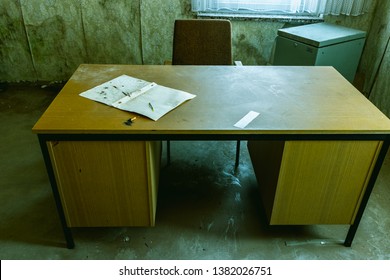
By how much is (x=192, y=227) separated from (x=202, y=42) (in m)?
1.21

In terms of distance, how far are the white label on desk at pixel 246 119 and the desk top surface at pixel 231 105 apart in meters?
0.02

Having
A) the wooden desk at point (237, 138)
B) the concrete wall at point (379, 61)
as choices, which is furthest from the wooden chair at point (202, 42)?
the concrete wall at point (379, 61)

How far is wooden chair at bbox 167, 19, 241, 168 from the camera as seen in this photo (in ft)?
6.90

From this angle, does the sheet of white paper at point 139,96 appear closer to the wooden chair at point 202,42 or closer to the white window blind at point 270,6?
the wooden chair at point 202,42

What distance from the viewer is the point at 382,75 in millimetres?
2695

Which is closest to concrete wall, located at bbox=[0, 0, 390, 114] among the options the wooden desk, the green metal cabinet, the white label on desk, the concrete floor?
the green metal cabinet

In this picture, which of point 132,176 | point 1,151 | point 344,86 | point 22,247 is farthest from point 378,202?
point 1,151

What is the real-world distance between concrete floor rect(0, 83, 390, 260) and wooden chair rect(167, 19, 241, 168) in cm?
72

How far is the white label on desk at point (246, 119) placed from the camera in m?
1.30

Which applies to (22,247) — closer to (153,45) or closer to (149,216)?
(149,216)

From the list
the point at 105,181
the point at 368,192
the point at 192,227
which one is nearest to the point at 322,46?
the point at 368,192

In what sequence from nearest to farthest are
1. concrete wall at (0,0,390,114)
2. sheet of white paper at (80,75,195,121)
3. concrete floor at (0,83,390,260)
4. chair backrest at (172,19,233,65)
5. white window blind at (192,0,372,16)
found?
sheet of white paper at (80,75,195,121) < concrete floor at (0,83,390,260) < chair backrest at (172,19,233,65) < white window blind at (192,0,372,16) < concrete wall at (0,0,390,114)

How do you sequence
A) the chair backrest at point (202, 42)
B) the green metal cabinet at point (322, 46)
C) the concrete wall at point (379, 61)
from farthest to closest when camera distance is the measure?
1. the concrete wall at point (379, 61)
2. the green metal cabinet at point (322, 46)
3. the chair backrest at point (202, 42)

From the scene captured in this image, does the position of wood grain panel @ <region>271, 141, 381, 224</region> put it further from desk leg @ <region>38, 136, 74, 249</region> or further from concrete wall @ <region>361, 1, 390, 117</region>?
concrete wall @ <region>361, 1, 390, 117</region>
